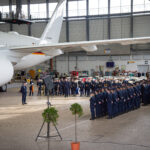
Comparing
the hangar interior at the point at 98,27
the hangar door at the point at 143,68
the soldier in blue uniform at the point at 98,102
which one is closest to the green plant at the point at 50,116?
the soldier in blue uniform at the point at 98,102

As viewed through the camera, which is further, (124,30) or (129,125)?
(124,30)

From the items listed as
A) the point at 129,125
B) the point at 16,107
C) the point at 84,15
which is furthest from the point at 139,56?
the point at 129,125

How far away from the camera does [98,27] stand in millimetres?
39156

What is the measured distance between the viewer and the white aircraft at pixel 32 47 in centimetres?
1281

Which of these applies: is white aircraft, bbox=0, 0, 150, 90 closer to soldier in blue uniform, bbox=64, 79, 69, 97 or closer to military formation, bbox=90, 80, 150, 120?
military formation, bbox=90, 80, 150, 120

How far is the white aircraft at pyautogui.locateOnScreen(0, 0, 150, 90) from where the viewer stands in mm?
12814

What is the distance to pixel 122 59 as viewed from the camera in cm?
3962

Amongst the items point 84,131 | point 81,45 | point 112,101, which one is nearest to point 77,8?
point 81,45

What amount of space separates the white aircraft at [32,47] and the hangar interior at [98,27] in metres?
17.4

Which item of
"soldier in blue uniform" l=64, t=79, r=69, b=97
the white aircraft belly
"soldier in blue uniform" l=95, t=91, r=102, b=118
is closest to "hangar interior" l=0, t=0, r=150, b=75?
"soldier in blue uniform" l=64, t=79, r=69, b=97

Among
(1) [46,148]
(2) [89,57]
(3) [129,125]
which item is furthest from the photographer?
(2) [89,57]

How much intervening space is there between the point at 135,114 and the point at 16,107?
7.07m

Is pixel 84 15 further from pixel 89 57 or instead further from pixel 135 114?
pixel 135 114

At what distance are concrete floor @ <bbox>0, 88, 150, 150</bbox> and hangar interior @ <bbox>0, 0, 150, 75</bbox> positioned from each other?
24.8 m
